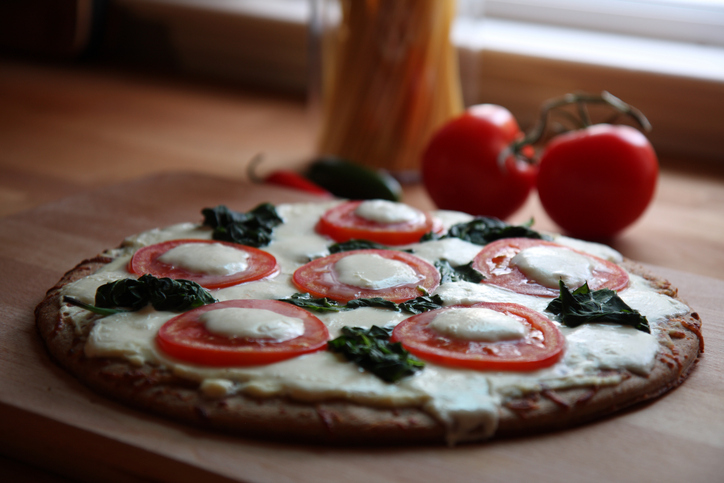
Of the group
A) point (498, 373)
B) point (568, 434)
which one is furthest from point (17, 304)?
point (568, 434)

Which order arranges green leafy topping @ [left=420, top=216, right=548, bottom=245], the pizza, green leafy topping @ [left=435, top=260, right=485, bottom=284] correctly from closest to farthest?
the pizza, green leafy topping @ [left=435, top=260, right=485, bottom=284], green leafy topping @ [left=420, top=216, right=548, bottom=245]

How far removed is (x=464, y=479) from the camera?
1.41m

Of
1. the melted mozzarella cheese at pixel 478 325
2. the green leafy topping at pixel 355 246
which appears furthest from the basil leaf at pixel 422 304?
the green leafy topping at pixel 355 246

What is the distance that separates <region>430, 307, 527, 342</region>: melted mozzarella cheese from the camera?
1.75 m

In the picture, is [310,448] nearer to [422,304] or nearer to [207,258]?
[422,304]

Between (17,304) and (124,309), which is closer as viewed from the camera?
(124,309)

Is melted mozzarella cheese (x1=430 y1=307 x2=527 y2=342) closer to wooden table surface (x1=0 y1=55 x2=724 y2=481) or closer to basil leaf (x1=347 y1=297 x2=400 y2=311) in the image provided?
basil leaf (x1=347 y1=297 x2=400 y2=311)

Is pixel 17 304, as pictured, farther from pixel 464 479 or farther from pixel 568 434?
pixel 568 434

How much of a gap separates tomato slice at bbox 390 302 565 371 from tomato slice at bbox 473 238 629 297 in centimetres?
23

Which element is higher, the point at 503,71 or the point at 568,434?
the point at 503,71

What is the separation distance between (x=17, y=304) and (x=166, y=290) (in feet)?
1.56

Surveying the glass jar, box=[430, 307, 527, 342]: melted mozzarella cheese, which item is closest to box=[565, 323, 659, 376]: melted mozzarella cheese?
box=[430, 307, 527, 342]: melted mozzarella cheese

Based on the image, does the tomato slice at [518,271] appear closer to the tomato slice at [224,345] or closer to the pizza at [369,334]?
the pizza at [369,334]

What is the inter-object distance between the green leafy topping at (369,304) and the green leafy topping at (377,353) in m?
0.18
